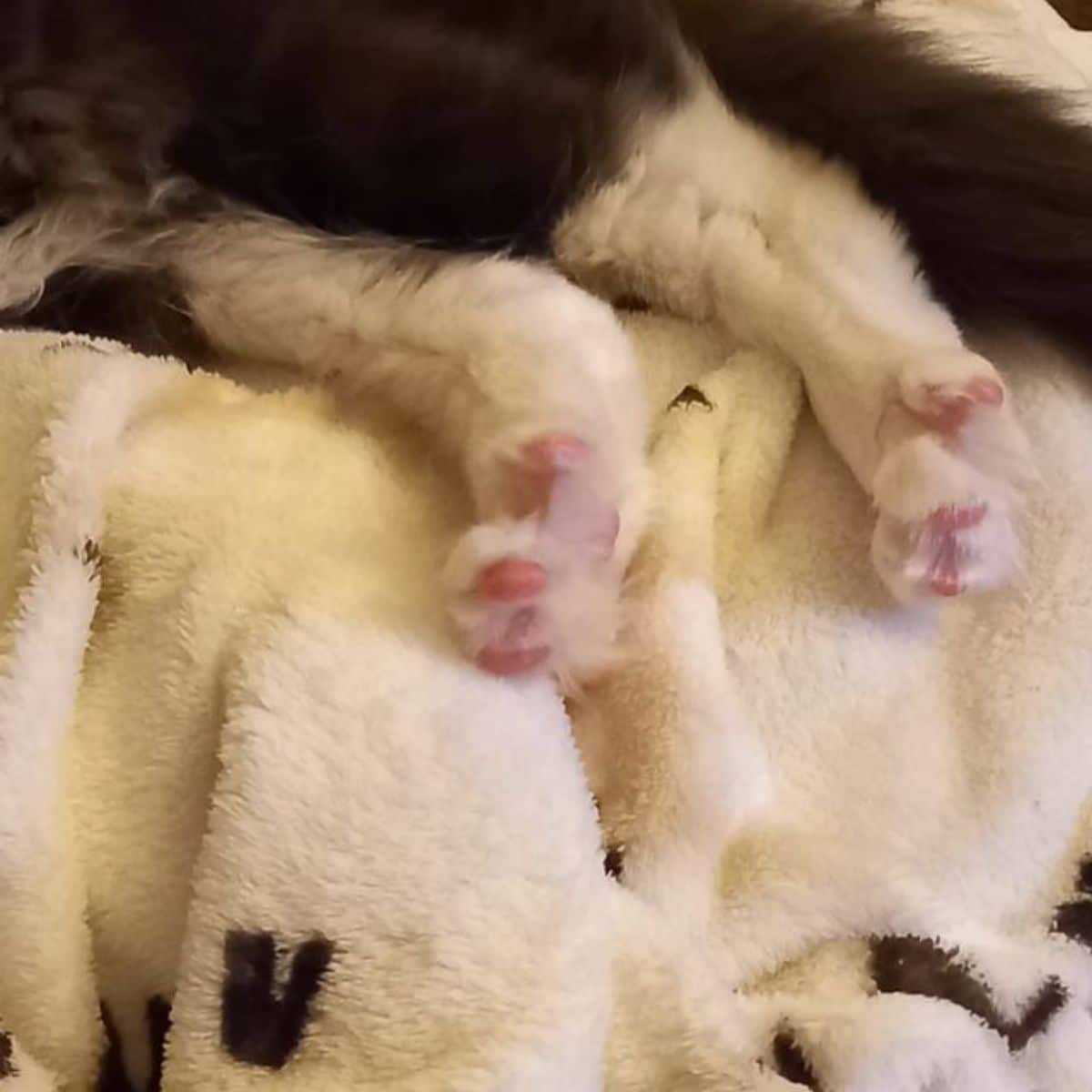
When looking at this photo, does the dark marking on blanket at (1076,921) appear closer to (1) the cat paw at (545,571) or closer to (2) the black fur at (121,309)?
(1) the cat paw at (545,571)

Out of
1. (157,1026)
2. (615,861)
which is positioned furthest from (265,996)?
(615,861)

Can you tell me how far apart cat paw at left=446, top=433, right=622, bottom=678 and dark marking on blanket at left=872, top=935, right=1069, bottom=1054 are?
0.19 m

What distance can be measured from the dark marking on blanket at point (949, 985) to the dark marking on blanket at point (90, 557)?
0.39 m

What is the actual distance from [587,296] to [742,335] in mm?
97

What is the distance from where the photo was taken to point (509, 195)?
96 centimetres

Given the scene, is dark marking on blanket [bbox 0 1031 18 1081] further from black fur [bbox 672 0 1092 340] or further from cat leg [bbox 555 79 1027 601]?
black fur [bbox 672 0 1092 340]

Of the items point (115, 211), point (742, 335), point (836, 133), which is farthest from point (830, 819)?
point (115, 211)

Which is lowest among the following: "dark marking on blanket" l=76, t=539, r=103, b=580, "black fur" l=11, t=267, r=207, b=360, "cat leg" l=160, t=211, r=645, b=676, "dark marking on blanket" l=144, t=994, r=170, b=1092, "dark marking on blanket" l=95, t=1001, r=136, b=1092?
"dark marking on blanket" l=95, t=1001, r=136, b=1092

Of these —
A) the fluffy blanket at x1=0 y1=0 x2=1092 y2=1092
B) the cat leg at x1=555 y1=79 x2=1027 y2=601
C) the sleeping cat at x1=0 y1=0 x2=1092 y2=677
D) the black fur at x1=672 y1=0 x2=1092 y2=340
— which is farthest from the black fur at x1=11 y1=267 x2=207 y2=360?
the black fur at x1=672 y1=0 x2=1092 y2=340

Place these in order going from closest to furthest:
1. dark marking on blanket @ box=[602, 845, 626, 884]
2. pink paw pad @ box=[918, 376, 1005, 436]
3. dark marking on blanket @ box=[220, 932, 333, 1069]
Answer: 1. dark marking on blanket @ box=[220, 932, 333, 1069]
2. dark marking on blanket @ box=[602, 845, 626, 884]
3. pink paw pad @ box=[918, 376, 1005, 436]

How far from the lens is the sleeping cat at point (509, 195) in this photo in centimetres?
94

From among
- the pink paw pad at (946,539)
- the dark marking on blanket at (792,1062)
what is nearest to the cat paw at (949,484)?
the pink paw pad at (946,539)

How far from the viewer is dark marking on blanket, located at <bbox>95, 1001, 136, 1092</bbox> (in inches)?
27.7

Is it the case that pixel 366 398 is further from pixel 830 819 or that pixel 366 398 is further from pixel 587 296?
pixel 830 819
